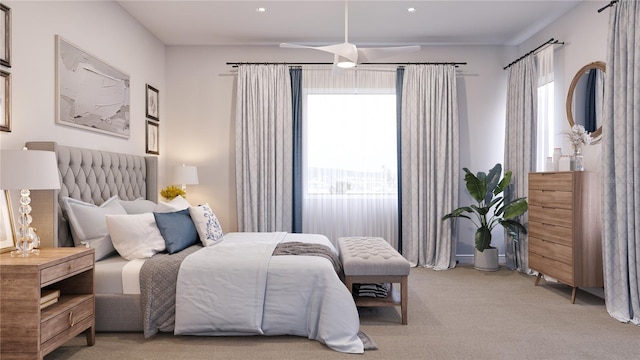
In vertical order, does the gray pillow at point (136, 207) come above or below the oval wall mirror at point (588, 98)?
below

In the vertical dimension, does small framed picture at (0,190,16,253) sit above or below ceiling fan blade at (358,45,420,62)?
below

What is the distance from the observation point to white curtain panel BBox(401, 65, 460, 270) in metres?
5.26

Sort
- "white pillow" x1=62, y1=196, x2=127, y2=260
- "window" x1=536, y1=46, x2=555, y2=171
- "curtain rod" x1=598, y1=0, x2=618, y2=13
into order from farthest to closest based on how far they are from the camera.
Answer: "window" x1=536, y1=46, x2=555, y2=171, "curtain rod" x1=598, y1=0, x2=618, y2=13, "white pillow" x1=62, y1=196, x2=127, y2=260

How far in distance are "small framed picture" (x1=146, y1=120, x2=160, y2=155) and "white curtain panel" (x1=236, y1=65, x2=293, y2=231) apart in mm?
987

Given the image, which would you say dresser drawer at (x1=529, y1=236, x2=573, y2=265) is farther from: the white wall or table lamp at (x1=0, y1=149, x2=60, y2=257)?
the white wall

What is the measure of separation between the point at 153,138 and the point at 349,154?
2.47m

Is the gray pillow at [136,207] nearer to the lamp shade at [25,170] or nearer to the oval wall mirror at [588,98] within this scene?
the lamp shade at [25,170]

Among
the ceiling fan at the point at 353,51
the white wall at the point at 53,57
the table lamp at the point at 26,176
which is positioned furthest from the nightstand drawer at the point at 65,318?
the ceiling fan at the point at 353,51

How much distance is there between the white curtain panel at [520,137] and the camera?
471 cm

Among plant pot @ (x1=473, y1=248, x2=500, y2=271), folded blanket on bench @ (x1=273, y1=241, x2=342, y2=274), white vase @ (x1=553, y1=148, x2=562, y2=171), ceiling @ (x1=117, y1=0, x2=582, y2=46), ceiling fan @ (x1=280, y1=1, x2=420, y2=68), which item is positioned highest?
ceiling @ (x1=117, y1=0, x2=582, y2=46)

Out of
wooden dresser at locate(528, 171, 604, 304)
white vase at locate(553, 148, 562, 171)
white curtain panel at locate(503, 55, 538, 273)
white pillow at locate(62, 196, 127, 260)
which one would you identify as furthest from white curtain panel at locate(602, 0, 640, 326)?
white pillow at locate(62, 196, 127, 260)

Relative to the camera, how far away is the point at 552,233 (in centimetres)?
388

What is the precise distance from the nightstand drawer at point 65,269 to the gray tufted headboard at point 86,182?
0.39m

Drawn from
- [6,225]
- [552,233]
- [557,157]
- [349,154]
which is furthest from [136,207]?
[557,157]
